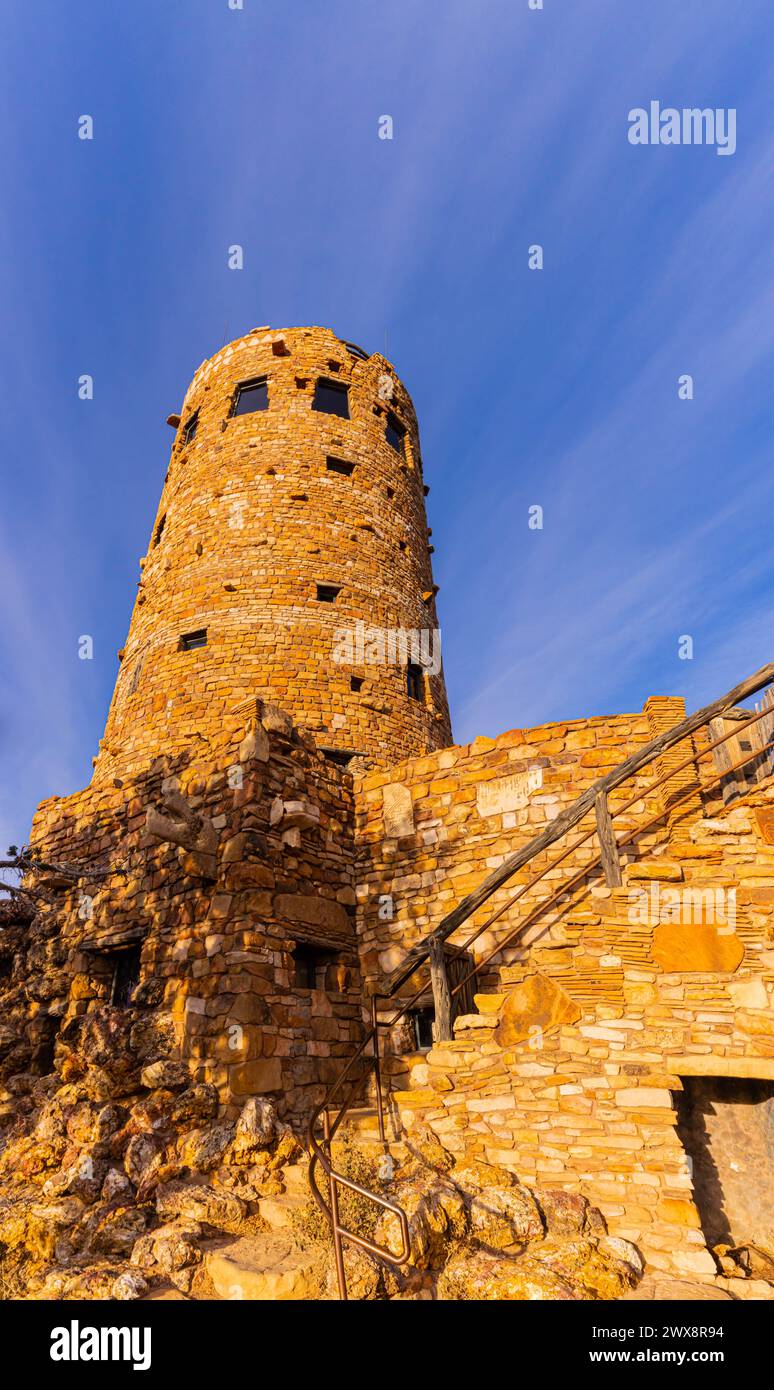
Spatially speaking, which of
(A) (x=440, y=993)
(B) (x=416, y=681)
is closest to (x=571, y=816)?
(A) (x=440, y=993)

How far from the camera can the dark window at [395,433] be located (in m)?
17.1

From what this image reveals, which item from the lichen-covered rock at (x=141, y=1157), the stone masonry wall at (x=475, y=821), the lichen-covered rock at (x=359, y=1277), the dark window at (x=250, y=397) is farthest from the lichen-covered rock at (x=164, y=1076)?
the dark window at (x=250, y=397)

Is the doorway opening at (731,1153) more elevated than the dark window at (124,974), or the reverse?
the dark window at (124,974)

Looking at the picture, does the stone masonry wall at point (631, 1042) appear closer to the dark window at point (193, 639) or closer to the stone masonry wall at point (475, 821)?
the stone masonry wall at point (475, 821)

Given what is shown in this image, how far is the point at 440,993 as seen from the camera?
6844 millimetres

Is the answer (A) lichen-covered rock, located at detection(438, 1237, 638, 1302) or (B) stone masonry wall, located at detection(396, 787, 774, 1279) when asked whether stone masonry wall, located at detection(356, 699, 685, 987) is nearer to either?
(B) stone masonry wall, located at detection(396, 787, 774, 1279)

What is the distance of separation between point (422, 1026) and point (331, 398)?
13.7 m

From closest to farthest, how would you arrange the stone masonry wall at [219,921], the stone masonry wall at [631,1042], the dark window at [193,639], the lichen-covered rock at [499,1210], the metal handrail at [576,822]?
1. the lichen-covered rock at [499,1210]
2. the stone masonry wall at [631,1042]
3. the stone masonry wall at [219,921]
4. the metal handrail at [576,822]
5. the dark window at [193,639]

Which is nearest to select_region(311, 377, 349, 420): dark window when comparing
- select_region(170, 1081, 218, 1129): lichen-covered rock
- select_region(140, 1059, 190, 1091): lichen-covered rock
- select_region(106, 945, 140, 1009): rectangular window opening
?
select_region(106, 945, 140, 1009): rectangular window opening

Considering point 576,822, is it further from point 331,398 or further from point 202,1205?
point 331,398

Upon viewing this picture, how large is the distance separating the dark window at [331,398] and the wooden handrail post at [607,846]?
1195 cm

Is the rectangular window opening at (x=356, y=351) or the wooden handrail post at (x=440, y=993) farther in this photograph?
the rectangular window opening at (x=356, y=351)
